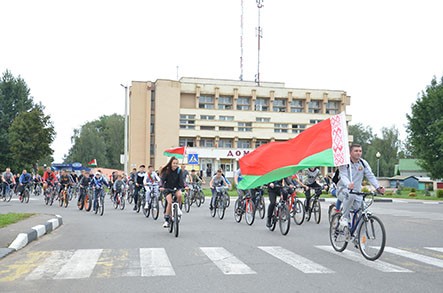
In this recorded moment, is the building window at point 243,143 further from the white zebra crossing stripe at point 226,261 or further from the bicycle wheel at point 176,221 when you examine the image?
the white zebra crossing stripe at point 226,261

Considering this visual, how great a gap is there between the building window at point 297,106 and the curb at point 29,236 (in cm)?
7225

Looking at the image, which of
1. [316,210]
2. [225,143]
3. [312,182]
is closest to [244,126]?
[225,143]

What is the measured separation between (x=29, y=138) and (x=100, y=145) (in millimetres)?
39780

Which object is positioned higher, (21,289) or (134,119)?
(134,119)

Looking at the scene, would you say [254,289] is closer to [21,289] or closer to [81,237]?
[21,289]

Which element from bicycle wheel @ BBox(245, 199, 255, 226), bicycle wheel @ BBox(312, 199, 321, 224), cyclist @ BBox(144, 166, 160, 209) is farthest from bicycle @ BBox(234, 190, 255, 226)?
cyclist @ BBox(144, 166, 160, 209)

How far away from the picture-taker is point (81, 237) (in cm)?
1226

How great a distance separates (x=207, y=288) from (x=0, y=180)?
1124 inches

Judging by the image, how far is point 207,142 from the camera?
262 feet

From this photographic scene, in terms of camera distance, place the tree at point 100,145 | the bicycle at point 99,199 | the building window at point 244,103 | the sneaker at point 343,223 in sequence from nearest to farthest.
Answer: the sneaker at point 343,223
the bicycle at point 99,199
the building window at point 244,103
the tree at point 100,145

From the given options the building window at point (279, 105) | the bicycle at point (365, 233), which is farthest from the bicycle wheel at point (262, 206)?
the building window at point (279, 105)

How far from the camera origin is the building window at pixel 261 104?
273 feet

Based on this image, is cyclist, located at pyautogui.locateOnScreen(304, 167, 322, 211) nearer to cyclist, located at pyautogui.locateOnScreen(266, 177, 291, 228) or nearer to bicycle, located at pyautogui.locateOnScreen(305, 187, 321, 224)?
bicycle, located at pyautogui.locateOnScreen(305, 187, 321, 224)

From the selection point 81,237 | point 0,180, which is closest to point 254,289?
point 81,237
